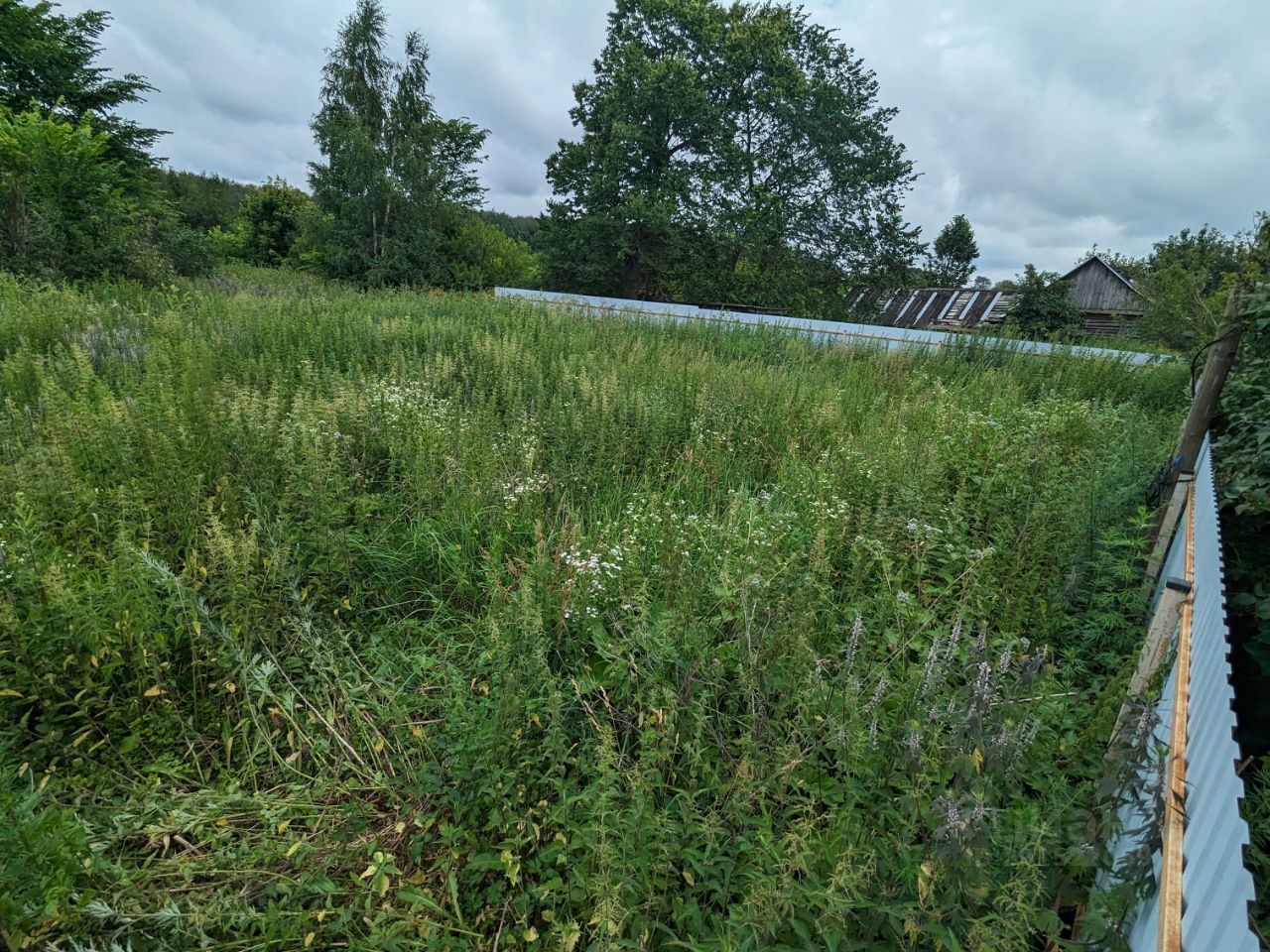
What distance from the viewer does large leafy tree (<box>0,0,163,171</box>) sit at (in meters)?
17.3

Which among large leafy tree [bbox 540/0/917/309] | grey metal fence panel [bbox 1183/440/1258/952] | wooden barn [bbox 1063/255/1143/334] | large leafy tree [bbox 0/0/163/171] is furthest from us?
wooden barn [bbox 1063/255/1143/334]

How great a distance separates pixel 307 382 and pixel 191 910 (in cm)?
472

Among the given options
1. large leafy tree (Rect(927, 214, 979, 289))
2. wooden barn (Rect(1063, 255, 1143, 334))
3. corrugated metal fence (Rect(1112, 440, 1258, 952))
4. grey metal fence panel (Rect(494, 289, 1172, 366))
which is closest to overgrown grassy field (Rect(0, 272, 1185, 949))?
corrugated metal fence (Rect(1112, 440, 1258, 952))

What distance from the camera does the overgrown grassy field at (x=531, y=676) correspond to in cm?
171

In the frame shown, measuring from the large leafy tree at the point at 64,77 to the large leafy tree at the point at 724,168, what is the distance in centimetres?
1693

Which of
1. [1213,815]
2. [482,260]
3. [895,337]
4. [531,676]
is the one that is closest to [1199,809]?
[1213,815]

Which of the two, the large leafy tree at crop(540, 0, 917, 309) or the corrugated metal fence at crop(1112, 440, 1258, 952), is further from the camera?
the large leafy tree at crop(540, 0, 917, 309)

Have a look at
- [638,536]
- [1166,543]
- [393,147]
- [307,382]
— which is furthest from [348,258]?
[1166,543]

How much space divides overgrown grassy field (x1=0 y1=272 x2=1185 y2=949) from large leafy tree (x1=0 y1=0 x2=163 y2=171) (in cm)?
2074

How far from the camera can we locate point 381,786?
2.25 m

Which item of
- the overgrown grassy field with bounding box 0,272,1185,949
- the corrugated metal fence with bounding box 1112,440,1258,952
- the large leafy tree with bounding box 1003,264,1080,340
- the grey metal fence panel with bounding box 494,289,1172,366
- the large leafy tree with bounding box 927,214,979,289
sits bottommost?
the overgrown grassy field with bounding box 0,272,1185,949

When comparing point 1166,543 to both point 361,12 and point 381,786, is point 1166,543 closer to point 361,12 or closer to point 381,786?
point 381,786

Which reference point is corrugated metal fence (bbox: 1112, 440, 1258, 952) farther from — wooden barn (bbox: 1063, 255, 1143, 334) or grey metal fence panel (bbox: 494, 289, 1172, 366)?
wooden barn (bbox: 1063, 255, 1143, 334)

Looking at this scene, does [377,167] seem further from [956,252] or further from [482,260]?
[956,252]
